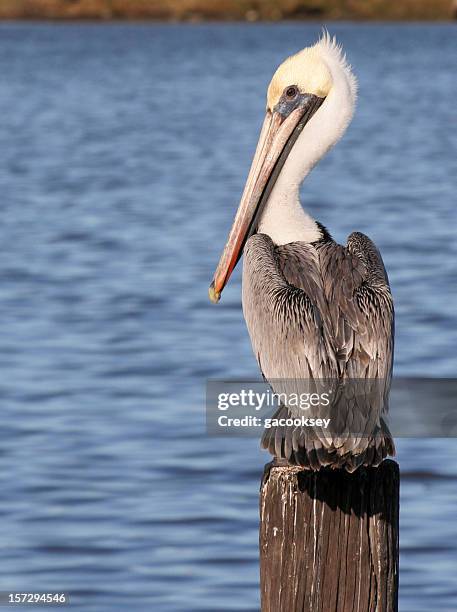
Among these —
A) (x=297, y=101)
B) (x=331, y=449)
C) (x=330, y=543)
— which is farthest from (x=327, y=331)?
(x=297, y=101)

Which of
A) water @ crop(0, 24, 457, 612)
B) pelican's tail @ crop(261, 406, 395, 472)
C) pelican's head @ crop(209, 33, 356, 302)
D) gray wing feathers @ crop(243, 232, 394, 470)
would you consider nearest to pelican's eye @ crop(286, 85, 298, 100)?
pelican's head @ crop(209, 33, 356, 302)

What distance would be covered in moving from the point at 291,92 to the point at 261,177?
0.35 metres

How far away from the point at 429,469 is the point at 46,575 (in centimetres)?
214

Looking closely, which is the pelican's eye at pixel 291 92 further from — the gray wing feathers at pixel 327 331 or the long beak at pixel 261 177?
the gray wing feathers at pixel 327 331

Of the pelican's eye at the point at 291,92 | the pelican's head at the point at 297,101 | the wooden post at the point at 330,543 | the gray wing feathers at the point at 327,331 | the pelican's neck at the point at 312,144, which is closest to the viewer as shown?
the wooden post at the point at 330,543

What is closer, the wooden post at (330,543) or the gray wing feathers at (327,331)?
the wooden post at (330,543)

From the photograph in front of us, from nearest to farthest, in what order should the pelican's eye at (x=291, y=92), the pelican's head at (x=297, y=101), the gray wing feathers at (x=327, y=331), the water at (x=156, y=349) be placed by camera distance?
the gray wing feathers at (x=327, y=331), the pelican's head at (x=297, y=101), the pelican's eye at (x=291, y=92), the water at (x=156, y=349)

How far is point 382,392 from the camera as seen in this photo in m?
4.46

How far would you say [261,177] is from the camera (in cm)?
546

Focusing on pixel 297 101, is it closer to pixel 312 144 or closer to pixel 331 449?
pixel 312 144

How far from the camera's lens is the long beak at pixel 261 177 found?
5.33 m

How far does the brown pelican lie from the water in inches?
85.2

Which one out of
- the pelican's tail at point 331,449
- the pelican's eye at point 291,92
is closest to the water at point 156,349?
the pelican's eye at point 291,92

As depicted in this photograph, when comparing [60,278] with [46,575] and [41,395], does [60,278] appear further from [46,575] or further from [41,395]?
[46,575]
